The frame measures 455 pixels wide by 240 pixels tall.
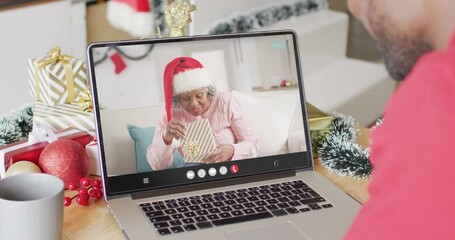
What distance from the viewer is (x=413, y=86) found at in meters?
0.59

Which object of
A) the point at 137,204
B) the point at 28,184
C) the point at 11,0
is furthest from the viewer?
the point at 11,0

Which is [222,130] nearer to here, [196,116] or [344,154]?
[196,116]

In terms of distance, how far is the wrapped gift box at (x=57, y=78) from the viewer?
4.39 feet

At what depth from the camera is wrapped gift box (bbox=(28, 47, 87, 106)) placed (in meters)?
1.34

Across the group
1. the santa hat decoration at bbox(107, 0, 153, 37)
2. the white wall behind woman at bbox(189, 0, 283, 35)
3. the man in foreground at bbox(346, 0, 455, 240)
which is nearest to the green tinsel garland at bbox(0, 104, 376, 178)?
the white wall behind woman at bbox(189, 0, 283, 35)

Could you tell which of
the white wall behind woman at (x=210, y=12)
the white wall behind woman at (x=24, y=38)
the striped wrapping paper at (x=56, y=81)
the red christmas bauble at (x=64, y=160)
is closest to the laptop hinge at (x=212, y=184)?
the red christmas bauble at (x=64, y=160)

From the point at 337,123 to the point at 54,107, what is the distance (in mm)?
547

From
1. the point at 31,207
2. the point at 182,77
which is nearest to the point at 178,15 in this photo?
the point at 182,77

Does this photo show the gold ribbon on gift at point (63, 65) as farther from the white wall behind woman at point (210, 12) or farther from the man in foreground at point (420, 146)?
the man in foreground at point (420, 146)

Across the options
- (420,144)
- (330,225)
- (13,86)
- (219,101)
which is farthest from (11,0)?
(420,144)

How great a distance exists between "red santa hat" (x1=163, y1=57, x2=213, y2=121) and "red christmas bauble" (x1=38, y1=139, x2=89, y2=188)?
162 mm

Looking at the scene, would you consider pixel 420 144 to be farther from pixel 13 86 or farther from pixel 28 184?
pixel 13 86

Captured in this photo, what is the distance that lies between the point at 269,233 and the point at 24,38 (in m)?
1.15

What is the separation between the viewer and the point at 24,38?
1.88 metres
